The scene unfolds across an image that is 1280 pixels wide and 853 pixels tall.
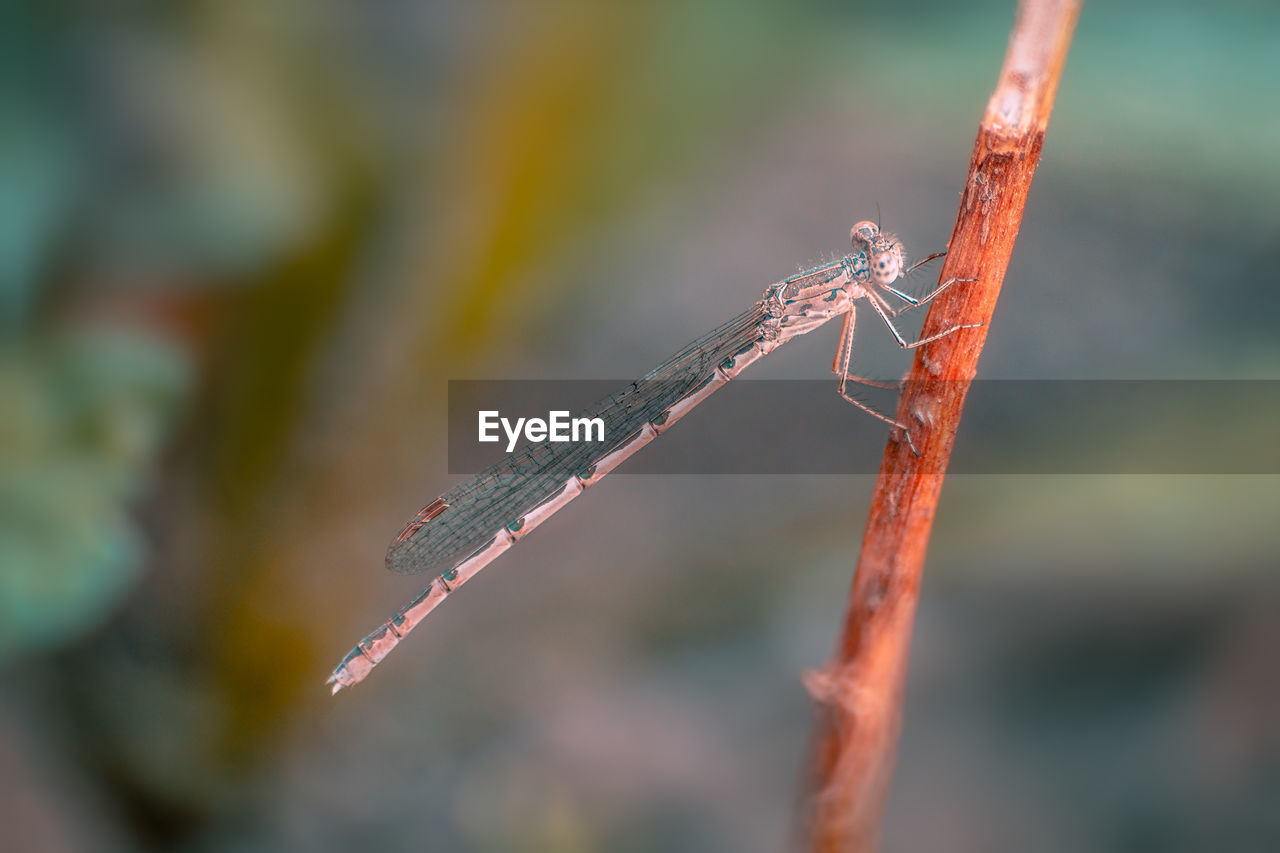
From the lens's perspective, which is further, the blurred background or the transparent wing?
the transparent wing

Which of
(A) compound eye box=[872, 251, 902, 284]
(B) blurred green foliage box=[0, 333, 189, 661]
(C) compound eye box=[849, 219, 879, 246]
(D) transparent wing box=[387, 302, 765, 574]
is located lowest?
(B) blurred green foliage box=[0, 333, 189, 661]

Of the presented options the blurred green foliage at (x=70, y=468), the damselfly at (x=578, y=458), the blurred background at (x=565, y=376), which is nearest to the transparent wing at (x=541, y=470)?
the damselfly at (x=578, y=458)

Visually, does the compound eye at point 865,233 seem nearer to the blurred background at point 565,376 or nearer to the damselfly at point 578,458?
the damselfly at point 578,458

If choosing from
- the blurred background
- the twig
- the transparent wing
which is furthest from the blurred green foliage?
the twig

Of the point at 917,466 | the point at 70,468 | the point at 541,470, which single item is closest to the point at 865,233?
the point at 917,466

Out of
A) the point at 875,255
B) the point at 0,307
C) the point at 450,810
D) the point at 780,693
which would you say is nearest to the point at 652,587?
the point at 780,693

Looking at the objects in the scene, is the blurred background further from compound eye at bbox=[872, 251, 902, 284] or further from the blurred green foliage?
compound eye at bbox=[872, 251, 902, 284]
